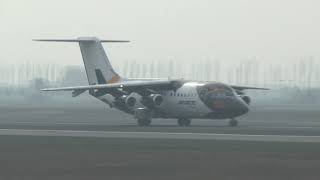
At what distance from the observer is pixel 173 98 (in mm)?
60531

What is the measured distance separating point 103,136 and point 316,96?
108454 mm

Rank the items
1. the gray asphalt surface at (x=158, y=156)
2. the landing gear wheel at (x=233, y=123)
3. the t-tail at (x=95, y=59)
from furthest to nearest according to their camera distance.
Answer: the t-tail at (x=95, y=59), the landing gear wheel at (x=233, y=123), the gray asphalt surface at (x=158, y=156)

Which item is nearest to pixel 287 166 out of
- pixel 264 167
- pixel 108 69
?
pixel 264 167

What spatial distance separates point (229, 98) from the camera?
58344 mm

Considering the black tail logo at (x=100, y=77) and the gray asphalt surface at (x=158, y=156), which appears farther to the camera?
the black tail logo at (x=100, y=77)

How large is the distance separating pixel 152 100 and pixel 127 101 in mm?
1708

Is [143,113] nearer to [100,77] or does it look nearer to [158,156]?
[100,77]

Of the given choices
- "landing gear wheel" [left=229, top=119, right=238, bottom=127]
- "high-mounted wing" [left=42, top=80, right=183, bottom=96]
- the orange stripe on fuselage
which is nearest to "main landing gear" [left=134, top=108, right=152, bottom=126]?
"high-mounted wing" [left=42, top=80, right=183, bottom=96]

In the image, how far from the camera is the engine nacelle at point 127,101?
198ft

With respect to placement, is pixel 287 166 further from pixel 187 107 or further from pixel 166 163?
pixel 187 107

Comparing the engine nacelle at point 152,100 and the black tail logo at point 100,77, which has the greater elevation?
the black tail logo at point 100,77

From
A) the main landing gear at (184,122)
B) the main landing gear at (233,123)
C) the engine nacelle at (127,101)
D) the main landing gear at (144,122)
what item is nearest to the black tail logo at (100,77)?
the engine nacelle at (127,101)

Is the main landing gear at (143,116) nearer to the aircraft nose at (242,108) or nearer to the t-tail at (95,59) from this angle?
the t-tail at (95,59)

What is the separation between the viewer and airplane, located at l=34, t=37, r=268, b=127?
5853 cm
